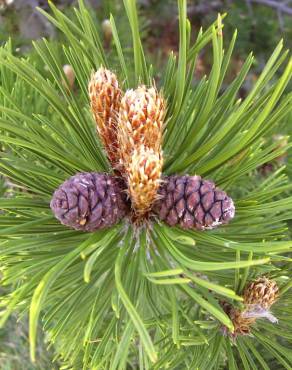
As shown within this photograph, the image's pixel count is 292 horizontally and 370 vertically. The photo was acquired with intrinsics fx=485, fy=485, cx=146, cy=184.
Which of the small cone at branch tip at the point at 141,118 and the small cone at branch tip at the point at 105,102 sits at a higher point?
the small cone at branch tip at the point at 105,102

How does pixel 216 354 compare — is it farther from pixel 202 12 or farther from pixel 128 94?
pixel 202 12

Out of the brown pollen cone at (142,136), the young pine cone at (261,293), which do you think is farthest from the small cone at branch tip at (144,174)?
the young pine cone at (261,293)

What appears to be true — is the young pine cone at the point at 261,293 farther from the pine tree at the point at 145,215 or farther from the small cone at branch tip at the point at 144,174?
the small cone at branch tip at the point at 144,174

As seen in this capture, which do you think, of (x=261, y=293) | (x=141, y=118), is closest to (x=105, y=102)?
(x=141, y=118)

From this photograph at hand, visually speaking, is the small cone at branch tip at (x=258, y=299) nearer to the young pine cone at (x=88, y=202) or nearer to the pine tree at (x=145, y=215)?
the pine tree at (x=145, y=215)

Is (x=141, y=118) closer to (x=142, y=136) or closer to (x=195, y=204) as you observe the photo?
(x=142, y=136)

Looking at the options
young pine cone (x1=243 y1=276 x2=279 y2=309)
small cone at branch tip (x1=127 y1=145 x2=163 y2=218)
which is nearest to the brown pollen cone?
small cone at branch tip (x1=127 y1=145 x2=163 y2=218)
